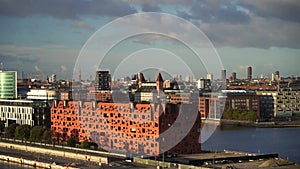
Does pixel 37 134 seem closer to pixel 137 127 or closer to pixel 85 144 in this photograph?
Result: pixel 85 144

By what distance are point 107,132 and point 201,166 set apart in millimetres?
3424

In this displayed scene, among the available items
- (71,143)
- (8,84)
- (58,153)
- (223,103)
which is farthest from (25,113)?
(223,103)

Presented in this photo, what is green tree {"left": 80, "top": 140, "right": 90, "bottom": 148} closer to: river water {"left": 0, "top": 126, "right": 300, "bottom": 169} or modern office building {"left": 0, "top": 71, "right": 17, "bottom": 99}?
river water {"left": 0, "top": 126, "right": 300, "bottom": 169}

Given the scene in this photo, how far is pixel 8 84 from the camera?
24562 mm

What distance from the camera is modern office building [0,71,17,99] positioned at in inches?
957

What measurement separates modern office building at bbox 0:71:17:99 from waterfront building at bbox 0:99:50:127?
6050 mm

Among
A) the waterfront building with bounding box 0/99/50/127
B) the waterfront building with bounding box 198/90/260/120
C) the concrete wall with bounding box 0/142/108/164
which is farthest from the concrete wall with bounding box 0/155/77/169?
the waterfront building with bounding box 198/90/260/120

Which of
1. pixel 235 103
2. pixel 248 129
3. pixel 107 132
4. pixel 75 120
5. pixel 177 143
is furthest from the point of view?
pixel 235 103

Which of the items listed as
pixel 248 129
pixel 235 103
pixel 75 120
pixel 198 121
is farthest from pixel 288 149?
pixel 235 103

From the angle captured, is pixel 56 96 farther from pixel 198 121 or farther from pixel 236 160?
pixel 236 160

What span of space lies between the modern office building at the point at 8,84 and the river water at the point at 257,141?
9.47m

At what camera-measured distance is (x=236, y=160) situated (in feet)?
33.2

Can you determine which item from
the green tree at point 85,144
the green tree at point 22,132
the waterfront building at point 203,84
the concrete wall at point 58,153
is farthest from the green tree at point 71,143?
the waterfront building at point 203,84

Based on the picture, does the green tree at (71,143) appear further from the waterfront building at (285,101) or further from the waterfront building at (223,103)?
the waterfront building at (285,101)
